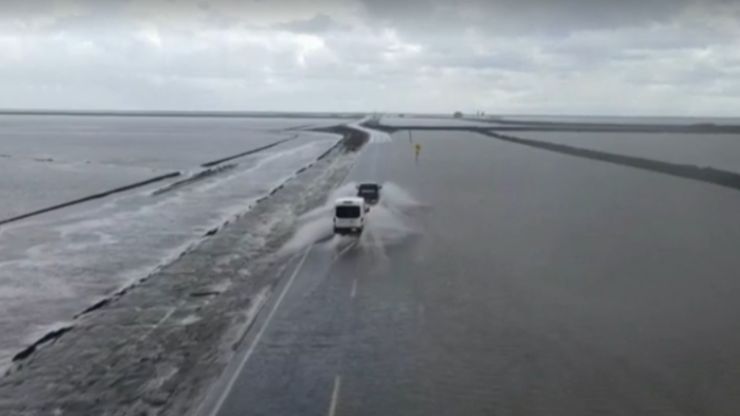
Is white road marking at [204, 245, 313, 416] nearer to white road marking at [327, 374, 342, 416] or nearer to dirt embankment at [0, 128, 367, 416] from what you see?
dirt embankment at [0, 128, 367, 416]

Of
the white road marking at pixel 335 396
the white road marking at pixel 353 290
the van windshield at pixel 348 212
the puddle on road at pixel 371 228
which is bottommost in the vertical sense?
the puddle on road at pixel 371 228

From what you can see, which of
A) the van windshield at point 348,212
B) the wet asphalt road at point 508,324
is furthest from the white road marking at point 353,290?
the van windshield at point 348,212

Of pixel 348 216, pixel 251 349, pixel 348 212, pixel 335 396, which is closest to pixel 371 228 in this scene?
pixel 348 216

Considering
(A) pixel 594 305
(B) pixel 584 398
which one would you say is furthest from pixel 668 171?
(B) pixel 584 398

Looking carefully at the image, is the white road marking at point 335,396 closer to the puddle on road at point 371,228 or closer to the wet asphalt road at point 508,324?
the wet asphalt road at point 508,324

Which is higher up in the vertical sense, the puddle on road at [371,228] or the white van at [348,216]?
the white van at [348,216]

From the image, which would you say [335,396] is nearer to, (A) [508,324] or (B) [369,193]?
(A) [508,324]

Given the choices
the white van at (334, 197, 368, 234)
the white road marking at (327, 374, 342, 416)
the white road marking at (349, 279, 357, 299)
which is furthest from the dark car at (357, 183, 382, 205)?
the white road marking at (327, 374, 342, 416)

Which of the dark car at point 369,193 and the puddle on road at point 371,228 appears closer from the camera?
the puddle on road at point 371,228
